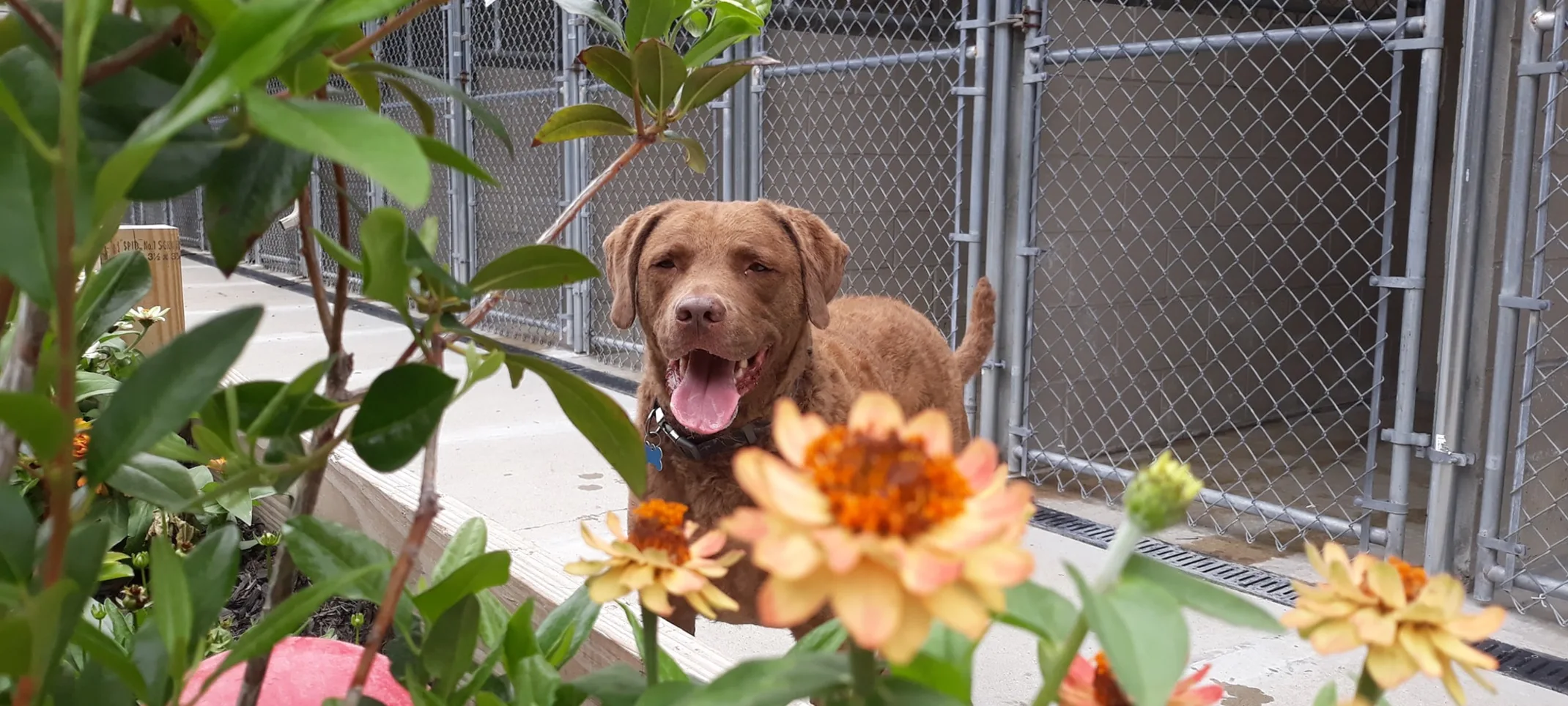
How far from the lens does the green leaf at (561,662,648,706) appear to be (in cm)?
52

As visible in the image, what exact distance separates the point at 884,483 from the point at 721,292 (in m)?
2.17

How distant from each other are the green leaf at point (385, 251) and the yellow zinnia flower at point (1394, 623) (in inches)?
13.3

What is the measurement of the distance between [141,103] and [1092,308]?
16.8 ft

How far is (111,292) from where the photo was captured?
629mm

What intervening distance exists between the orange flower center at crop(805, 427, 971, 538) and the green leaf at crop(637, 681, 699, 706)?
0.19 meters

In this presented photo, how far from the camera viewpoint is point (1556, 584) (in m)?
3.18

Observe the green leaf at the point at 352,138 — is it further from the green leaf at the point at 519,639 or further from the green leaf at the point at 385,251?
the green leaf at the point at 519,639

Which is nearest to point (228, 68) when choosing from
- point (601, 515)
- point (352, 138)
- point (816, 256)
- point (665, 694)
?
point (352, 138)

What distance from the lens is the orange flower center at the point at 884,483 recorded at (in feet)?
0.93

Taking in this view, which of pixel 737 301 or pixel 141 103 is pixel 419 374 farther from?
pixel 737 301

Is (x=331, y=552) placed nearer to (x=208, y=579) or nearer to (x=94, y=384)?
(x=208, y=579)

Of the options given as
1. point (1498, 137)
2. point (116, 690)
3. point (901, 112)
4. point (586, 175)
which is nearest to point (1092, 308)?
point (901, 112)

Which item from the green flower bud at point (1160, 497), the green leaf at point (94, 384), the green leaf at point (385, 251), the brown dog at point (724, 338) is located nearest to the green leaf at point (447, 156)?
the green leaf at point (385, 251)

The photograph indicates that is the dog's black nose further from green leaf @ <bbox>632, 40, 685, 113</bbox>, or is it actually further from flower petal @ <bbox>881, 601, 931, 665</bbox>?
flower petal @ <bbox>881, 601, 931, 665</bbox>
